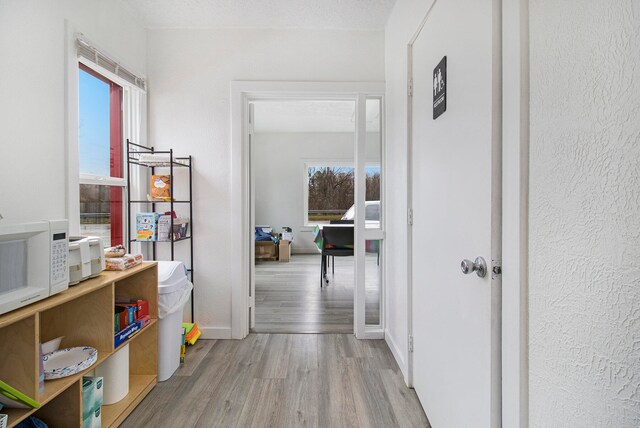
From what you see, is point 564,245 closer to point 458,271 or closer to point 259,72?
point 458,271

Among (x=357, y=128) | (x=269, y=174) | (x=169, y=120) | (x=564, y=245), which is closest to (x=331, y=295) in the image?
(x=357, y=128)

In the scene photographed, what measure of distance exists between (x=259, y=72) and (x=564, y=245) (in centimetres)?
246

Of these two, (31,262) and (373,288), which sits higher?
(31,262)

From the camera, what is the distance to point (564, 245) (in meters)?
0.69

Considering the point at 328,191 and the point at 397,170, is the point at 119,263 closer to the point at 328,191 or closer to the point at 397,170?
the point at 397,170

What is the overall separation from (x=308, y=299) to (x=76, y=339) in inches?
92.2

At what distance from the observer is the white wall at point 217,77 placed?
2.47 m

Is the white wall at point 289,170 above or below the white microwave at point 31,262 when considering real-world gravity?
above

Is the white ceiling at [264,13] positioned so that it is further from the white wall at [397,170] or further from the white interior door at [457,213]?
the white interior door at [457,213]

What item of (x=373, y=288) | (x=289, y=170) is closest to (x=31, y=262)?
(x=373, y=288)

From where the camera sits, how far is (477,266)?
1.01 metres

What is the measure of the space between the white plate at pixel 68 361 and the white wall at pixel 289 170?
201 inches

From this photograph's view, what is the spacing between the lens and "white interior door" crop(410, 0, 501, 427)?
0.96 metres

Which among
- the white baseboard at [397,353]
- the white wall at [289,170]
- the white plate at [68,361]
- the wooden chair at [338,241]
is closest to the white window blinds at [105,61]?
the white plate at [68,361]
